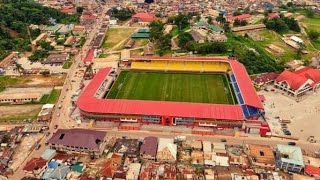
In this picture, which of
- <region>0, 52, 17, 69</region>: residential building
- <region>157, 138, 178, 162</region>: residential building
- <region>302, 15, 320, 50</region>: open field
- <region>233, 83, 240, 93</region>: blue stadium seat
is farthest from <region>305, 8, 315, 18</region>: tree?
<region>0, 52, 17, 69</region>: residential building

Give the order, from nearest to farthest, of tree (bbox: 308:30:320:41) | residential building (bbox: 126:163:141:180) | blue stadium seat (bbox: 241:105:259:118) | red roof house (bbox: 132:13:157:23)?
residential building (bbox: 126:163:141:180), blue stadium seat (bbox: 241:105:259:118), tree (bbox: 308:30:320:41), red roof house (bbox: 132:13:157:23)

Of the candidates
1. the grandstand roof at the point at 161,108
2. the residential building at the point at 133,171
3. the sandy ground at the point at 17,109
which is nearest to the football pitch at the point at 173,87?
the grandstand roof at the point at 161,108

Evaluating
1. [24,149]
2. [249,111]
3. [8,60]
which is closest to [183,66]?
[249,111]

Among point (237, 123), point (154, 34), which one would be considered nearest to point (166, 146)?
point (237, 123)

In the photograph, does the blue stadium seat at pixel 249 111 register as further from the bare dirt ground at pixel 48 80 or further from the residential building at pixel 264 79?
the bare dirt ground at pixel 48 80

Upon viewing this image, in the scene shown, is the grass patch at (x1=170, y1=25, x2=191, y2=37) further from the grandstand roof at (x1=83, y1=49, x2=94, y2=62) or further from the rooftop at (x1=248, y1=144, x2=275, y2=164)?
the rooftop at (x1=248, y1=144, x2=275, y2=164)

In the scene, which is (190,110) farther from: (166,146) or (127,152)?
(127,152)

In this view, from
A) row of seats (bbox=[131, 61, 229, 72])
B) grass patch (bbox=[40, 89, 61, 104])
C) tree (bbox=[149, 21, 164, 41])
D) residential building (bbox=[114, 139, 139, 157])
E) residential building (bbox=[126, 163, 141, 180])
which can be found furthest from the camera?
tree (bbox=[149, 21, 164, 41])

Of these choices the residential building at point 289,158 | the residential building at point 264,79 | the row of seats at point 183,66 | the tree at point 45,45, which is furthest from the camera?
the tree at point 45,45
